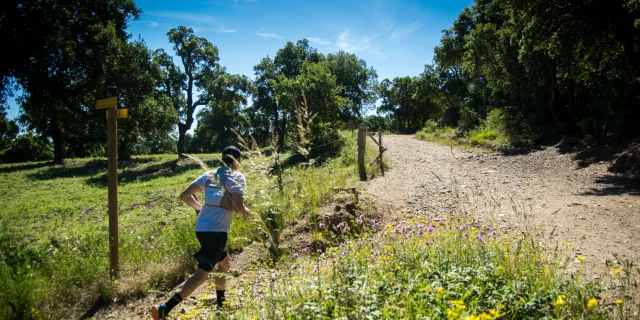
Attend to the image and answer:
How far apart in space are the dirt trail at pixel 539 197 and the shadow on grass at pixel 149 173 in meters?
14.2

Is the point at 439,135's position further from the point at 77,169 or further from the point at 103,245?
the point at 77,169

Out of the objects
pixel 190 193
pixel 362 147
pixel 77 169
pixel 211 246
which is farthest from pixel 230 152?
pixel 77 169

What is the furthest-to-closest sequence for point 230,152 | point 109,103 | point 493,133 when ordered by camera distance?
point 493,133
point 109,103
point 230,152

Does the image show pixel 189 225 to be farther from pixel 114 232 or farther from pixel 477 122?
pixel 477 122

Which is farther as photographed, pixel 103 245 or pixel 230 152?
pixel 103 245

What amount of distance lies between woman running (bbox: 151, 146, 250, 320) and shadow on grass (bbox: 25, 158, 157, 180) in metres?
22.6

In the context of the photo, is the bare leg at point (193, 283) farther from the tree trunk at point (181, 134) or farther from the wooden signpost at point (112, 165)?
the tree trunk at point (181, 134)

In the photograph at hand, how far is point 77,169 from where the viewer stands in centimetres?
2331

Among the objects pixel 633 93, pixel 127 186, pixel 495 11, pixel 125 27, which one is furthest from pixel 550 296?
pixel 495 11

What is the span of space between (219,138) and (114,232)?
64.3 meters

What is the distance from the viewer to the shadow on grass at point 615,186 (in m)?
7.30

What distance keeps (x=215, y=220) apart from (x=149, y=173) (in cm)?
2133

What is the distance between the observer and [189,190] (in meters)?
3.98

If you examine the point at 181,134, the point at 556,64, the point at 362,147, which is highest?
the point at 556,64
